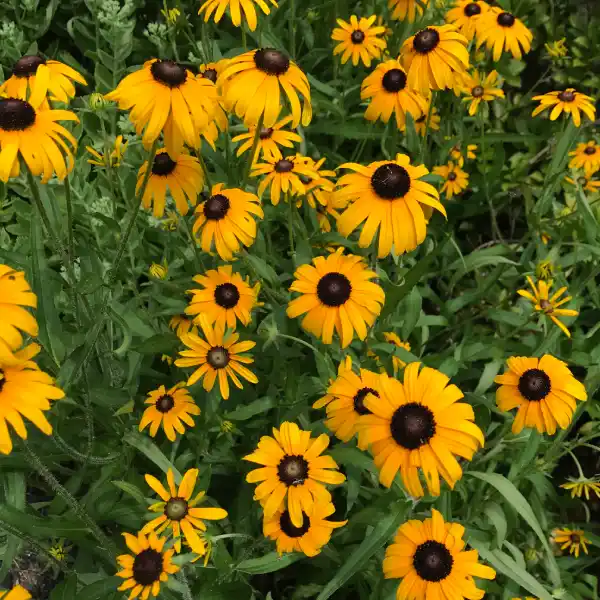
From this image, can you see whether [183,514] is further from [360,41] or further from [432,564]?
[360,41]

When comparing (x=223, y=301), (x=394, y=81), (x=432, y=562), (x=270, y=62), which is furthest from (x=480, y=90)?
(x=432, y=562)

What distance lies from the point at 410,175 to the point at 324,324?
49 centimetres

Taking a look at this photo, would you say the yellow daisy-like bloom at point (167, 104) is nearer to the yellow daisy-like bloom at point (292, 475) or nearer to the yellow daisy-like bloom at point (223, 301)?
the yellow daisy-like bloom at point (223, 301)

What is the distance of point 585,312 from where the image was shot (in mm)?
2740

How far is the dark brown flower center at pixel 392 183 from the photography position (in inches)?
66.8

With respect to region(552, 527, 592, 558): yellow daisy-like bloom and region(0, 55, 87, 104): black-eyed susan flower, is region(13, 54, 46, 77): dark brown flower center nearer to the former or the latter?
region(0, 55, 87, 104): black-eyed susan flower

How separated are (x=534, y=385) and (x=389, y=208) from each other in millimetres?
668

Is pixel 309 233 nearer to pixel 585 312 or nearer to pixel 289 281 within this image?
pixel 289 281

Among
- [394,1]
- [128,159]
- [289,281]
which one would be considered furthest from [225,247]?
[394,1]

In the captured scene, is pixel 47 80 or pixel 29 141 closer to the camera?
pixel 29 141

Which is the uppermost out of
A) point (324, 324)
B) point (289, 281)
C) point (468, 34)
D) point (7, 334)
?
point (468, 34)

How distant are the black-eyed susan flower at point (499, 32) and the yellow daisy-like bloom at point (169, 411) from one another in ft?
6.68

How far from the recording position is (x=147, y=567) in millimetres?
1362

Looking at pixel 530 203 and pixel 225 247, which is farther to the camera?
pixel 530 203
